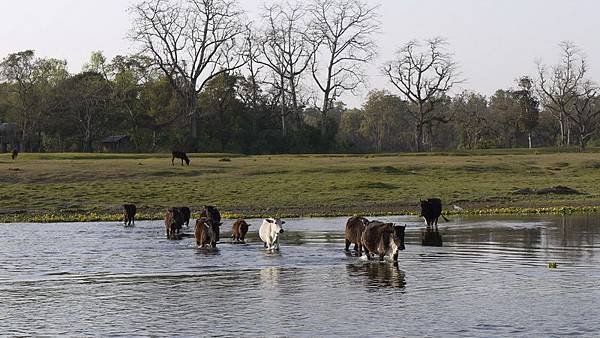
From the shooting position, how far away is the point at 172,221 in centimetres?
2667

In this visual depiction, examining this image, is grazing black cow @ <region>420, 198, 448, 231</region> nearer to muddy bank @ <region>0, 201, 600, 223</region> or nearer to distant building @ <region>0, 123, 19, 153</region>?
muddy bank @ <region>0, 201, 600, 223</region>

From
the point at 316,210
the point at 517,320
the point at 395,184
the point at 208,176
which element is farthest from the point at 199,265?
the point at 208,176

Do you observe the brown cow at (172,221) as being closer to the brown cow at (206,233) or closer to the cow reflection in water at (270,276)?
the brown cow at (206,233)

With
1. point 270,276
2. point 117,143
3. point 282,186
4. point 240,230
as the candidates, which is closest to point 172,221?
point 240,230

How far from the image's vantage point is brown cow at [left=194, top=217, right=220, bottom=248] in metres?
22.9

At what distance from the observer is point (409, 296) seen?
1477cm

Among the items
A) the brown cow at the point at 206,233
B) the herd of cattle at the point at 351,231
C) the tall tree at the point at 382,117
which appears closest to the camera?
the herd of cattle at the point at 351,231

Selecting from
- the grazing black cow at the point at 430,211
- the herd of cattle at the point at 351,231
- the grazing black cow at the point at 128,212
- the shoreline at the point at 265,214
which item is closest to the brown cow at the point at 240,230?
the herd of cattle at the point at 351,231

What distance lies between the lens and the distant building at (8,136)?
340ft

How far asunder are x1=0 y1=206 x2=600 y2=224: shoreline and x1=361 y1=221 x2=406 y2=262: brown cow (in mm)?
15263

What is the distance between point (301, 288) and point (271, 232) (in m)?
6.51

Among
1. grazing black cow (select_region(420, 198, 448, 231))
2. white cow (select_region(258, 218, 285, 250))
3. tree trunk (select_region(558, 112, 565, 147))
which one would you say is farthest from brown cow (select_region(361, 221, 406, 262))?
tree trunk (select_region(558, 112, 565, 147))

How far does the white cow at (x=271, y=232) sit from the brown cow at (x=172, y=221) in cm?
462

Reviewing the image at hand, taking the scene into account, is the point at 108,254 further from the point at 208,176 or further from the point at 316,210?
the point at 208,176
